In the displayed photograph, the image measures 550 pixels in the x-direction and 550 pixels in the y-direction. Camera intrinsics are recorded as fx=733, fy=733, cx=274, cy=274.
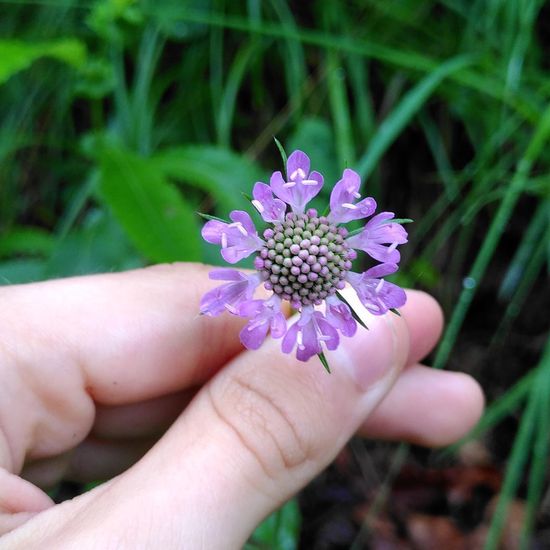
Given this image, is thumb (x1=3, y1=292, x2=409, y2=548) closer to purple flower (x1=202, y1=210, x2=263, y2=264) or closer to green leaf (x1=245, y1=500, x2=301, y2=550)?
purple flower (x1=202, y1=210, x2=263, y2=264)

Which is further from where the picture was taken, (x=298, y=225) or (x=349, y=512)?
→ (x=349, y=512)

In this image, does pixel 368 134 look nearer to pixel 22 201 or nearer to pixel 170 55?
pixel 170 55

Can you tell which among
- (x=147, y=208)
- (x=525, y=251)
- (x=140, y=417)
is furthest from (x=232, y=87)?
(x=140, y=417)

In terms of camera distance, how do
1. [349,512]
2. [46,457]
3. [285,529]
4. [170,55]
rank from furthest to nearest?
[170,55]
[349,512]
[285,529]
[46,457]

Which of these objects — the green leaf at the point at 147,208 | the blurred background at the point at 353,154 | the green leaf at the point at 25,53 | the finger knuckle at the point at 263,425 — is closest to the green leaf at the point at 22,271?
the blurred background at the point at 353,154

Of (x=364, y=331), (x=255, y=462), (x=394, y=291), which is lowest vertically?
(x=255, y=462)

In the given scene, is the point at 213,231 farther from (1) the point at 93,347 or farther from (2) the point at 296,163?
(1) the point at 93,347

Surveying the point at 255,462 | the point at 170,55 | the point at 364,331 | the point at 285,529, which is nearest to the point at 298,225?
the point at 364,331
